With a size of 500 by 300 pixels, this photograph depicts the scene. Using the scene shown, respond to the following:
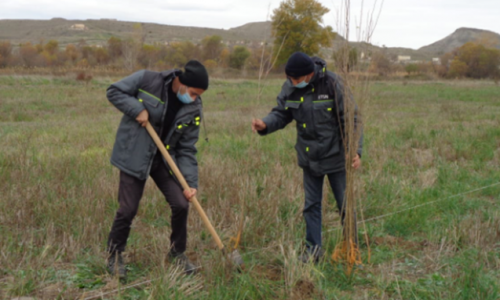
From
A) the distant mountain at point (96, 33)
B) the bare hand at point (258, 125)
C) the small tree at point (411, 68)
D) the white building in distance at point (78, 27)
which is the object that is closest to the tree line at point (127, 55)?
the small tree at point (411, 68)

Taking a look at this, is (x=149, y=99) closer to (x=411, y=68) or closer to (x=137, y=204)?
(x=137, y=204)

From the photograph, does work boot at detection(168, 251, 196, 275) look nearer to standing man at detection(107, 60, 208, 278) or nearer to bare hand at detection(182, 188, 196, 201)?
standing man at detection(107, 60, 208, 278)

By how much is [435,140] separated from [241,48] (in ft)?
135

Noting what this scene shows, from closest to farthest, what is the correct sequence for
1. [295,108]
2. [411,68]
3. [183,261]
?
1. [183,261]
2. [295,108]
3. [411,68]

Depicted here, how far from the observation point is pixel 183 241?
3998mm

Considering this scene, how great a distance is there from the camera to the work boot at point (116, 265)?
3672mm

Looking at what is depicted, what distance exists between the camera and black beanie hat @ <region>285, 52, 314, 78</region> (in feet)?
12.6

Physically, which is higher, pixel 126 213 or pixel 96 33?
pixel 96 33

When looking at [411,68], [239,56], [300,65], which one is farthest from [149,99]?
[411,68]

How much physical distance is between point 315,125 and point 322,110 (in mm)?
131

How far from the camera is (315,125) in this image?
3.99 metres

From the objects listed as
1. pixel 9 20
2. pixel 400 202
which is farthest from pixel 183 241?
pixel 9 20

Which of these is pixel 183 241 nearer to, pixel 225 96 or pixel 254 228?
pixel 254 228

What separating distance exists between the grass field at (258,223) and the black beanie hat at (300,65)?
0.52 m
